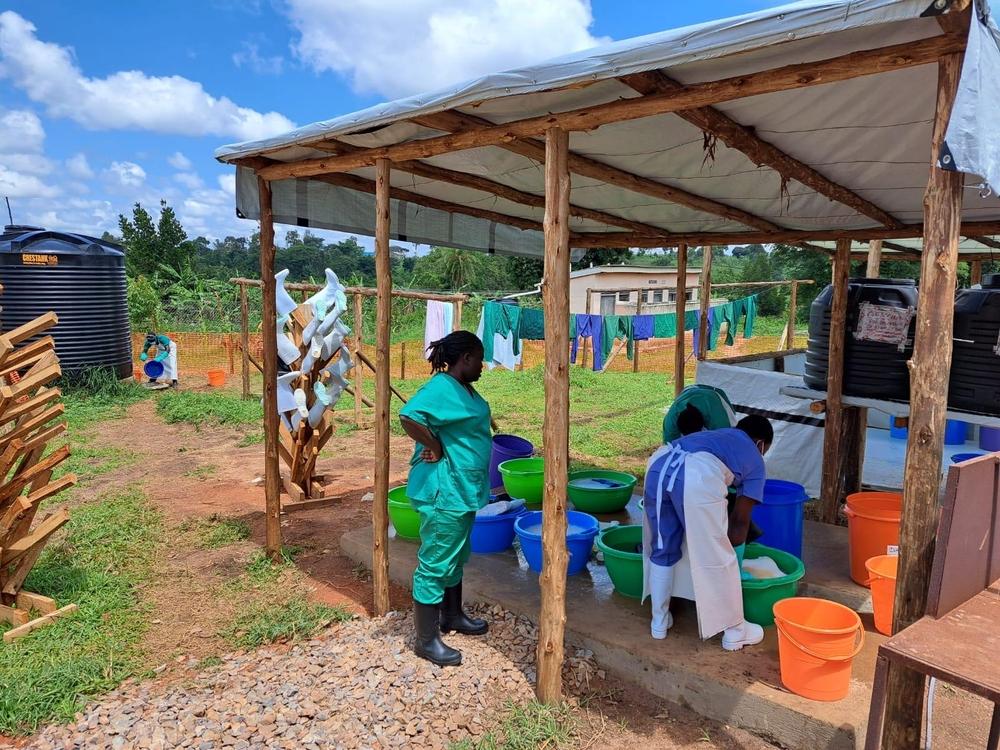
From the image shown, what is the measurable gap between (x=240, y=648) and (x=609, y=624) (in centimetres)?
207

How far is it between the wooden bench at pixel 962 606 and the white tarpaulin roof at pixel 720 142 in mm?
935

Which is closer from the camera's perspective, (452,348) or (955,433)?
(452,348)

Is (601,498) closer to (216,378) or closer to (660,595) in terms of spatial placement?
(660,595)

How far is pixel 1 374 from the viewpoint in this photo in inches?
149

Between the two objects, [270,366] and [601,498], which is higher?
[270,366]

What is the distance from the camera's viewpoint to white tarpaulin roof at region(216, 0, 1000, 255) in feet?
6.48

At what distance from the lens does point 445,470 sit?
3293 millimetres

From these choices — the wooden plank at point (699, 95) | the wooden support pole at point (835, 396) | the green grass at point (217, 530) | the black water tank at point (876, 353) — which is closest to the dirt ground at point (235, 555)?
the green grass at point (217, 530)

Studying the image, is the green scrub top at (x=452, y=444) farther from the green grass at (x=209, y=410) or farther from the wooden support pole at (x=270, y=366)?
the green grass at (x=209, y=410)

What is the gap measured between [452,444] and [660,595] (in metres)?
1.27

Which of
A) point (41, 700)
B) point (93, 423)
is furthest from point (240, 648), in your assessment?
point (93, 423)

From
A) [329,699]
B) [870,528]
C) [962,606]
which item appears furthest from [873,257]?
[329,699]

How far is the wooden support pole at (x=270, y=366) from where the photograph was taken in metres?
4.57

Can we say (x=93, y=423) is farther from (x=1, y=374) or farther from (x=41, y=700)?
(x=41, y=700)
